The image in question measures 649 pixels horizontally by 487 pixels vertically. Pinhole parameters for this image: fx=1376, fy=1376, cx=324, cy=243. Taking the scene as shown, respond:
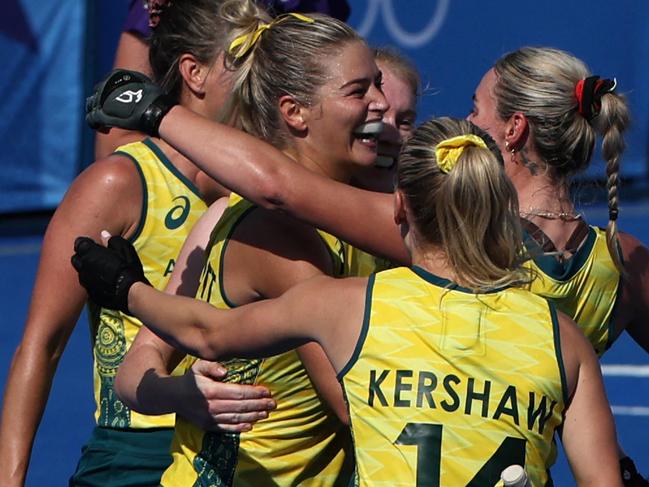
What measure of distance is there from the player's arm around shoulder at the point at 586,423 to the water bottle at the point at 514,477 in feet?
0.49

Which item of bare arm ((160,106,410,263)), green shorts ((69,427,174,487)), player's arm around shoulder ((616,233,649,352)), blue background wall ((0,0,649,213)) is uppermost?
bare arm ((160,106,410,263))

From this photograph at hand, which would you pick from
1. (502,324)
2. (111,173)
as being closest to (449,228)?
(502,324)

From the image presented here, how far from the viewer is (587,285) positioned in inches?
112

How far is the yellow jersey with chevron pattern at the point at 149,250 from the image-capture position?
3.25 meters

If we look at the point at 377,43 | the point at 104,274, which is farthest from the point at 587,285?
the point at 377,43

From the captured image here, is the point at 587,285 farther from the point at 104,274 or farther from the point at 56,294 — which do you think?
the point at 56,294

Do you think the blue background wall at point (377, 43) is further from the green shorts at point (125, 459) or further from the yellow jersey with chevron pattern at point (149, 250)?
the green shorts at point (125, 459)

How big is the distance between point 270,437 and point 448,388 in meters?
0.56

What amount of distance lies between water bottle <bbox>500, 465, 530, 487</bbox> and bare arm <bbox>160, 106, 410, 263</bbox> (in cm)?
66

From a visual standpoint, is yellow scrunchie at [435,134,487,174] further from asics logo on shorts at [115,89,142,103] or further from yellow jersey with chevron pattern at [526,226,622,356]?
asics logo on shorts at [115,89,142,103]

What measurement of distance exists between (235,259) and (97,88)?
46 cm

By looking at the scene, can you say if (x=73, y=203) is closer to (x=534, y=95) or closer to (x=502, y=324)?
(x=534, y=95)

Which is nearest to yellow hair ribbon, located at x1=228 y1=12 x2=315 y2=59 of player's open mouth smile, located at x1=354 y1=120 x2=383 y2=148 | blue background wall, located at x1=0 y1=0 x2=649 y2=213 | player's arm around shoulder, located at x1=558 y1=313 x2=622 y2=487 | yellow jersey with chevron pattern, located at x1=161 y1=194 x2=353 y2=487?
player's open mouth smile, located at x1=354 y1=120 x2=383 y2=148

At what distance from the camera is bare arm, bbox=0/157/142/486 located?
3.14 m
